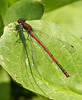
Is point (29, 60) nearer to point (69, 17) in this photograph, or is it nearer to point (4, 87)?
point (4, 87)

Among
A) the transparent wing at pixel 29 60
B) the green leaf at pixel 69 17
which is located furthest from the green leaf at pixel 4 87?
the green leaf at pixel 69 17

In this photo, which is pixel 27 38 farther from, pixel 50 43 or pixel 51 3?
pixel 51 3

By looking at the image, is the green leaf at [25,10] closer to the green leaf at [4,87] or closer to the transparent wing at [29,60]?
the transparent wing at [29,60]

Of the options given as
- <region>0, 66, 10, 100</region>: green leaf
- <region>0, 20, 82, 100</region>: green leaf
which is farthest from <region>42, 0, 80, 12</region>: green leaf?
<region>0, 66, 10, 100</region>: green leaf

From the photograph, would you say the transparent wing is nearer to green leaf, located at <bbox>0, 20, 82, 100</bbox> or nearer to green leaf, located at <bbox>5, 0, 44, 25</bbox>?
green leaf, located at <bbox>0, 20, 82, 100</bbox>

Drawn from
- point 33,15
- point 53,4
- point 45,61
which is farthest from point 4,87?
point 53,4

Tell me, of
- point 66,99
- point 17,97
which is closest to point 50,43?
point 66,99
